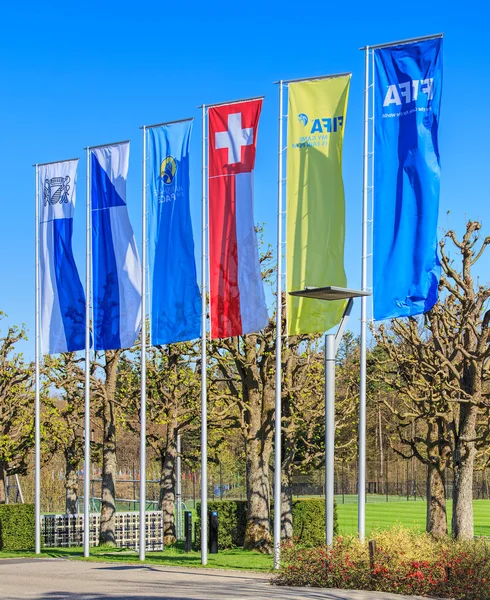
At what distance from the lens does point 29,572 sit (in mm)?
23062

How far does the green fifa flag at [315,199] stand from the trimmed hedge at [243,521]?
12909 millimetres

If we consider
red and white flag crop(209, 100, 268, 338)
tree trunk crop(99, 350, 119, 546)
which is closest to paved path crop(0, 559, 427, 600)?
red and white flag crop(209, 100, 268, 338)

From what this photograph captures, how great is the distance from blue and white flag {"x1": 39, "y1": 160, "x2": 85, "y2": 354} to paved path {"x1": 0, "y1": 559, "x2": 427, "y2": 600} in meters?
6.20

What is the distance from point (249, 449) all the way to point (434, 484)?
676cm

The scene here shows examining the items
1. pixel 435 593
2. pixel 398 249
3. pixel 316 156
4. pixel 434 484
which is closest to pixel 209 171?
pixel 316 156

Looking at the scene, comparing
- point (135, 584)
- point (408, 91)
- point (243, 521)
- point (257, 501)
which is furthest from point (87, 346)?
point (408, 91)

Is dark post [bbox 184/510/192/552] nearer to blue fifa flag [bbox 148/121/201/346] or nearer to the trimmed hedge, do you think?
the trimmed hedge

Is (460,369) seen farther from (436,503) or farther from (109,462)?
(109,462)

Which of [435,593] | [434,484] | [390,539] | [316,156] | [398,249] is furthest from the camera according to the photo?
[434,484]

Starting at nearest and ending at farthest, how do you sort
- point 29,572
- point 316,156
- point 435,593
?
point 435,593 < point 316,156 < point 29,572

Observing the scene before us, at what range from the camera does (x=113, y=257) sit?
2614 cm

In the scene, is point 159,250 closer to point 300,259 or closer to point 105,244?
point 105,244

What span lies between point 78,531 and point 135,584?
14.2 meters

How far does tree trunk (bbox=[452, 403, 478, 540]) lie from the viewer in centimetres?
2742
